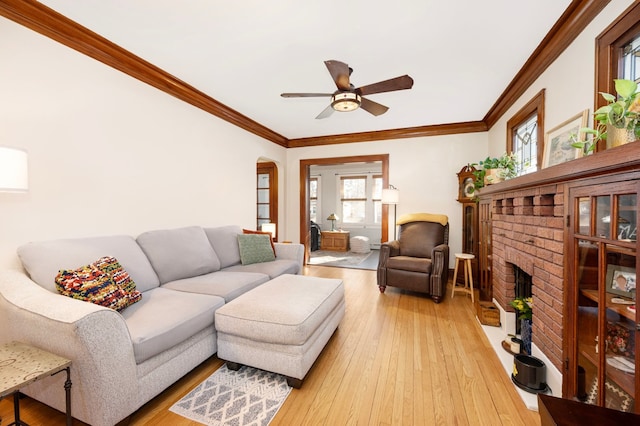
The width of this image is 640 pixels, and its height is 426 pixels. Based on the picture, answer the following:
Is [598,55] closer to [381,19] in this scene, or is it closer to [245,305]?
[381,19]

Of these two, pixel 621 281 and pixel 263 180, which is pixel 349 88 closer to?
pixel 621 281

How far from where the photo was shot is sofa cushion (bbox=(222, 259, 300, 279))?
2.93 m

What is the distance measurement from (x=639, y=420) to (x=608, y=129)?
44.1 inches

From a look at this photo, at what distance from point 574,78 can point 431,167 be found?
257 centimetres

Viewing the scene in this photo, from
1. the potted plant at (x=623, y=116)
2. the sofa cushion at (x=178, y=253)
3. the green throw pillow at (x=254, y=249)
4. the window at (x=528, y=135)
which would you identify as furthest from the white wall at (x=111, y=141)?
the potted plant at (x=623, y=116)

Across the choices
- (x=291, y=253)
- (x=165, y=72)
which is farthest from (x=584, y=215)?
(x=165, y=72)

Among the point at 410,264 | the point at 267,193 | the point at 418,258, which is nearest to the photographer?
the point at 410,264

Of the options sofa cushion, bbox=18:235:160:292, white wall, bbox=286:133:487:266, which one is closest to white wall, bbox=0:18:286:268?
sofa cushion, bbox=18:235:160:292

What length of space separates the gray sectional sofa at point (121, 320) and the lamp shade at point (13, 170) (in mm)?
513

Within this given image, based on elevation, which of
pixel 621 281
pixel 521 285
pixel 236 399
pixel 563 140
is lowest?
pixel 236 399

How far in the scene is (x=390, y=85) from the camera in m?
2.21

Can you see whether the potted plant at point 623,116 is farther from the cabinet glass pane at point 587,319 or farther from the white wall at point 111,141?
the white wall at point 111,141

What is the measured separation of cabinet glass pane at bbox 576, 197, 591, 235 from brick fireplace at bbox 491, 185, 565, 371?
139 millimetres

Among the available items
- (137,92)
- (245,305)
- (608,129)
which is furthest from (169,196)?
(608,129)
